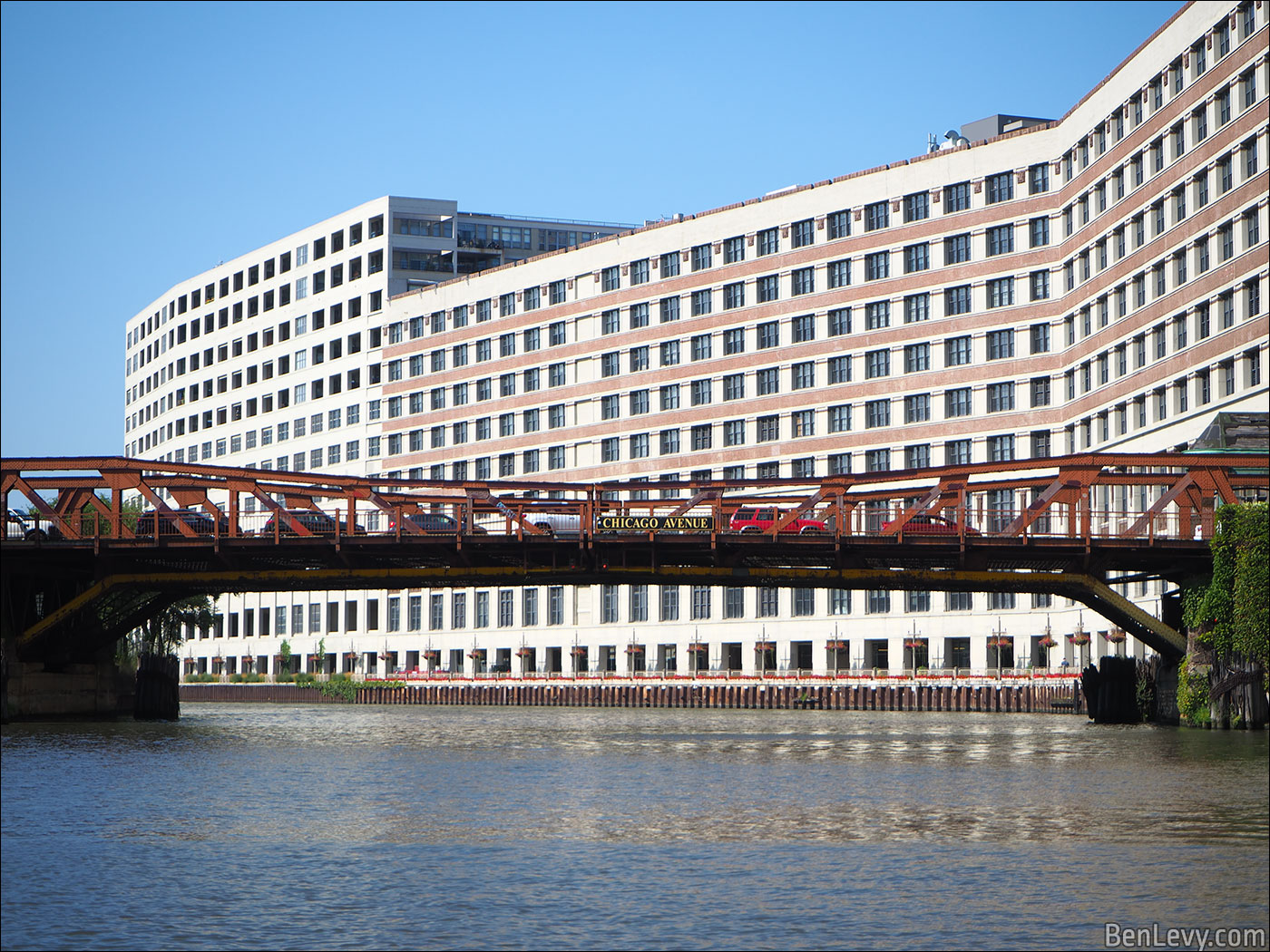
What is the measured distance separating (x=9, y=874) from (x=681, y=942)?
1122 centimetres

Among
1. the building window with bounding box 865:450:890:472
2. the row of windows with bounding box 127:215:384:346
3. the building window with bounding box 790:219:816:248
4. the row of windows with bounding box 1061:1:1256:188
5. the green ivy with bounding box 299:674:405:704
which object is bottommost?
the green ivy with bounding box 299:674:405:704

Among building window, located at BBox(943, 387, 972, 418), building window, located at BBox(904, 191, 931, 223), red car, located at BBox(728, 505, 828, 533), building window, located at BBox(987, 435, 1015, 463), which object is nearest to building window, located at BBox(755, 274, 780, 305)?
building window, located at BBox(904, 191, 931, 223)

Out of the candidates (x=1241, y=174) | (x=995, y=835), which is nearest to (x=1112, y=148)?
(x=1241, y=174)

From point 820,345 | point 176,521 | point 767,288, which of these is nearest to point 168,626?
point 176,521

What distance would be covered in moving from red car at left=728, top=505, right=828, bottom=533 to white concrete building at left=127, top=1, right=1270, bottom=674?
932 inches

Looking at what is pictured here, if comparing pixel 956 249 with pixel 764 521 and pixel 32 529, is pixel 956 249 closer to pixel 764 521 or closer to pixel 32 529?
pixel 764 521

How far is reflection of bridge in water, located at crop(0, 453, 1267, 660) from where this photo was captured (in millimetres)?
68250

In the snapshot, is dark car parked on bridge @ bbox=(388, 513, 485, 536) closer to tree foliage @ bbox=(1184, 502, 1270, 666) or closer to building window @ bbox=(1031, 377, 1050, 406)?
tree foliage @ bbox=(1184, 502, 1270, 666)

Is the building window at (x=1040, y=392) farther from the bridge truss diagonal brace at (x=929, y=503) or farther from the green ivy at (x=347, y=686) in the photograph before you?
the green ivy at (x=347, y=686)

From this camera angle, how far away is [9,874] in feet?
87.2

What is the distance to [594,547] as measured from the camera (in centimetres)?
7019

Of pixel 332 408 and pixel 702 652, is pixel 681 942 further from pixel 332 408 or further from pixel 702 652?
pixel 332 408

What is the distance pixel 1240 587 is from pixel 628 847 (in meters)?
40.2

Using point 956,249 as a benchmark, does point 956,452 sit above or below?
below
